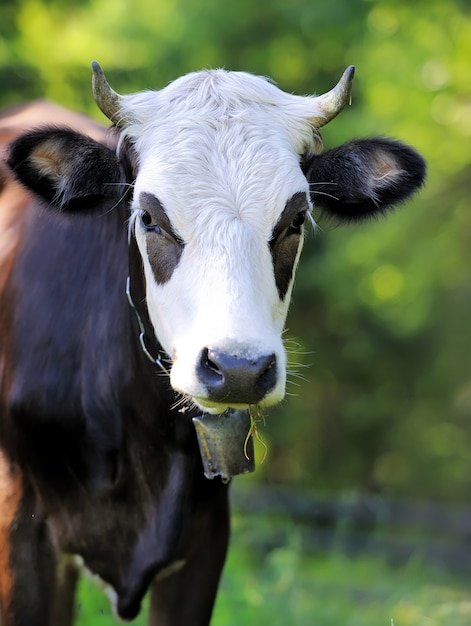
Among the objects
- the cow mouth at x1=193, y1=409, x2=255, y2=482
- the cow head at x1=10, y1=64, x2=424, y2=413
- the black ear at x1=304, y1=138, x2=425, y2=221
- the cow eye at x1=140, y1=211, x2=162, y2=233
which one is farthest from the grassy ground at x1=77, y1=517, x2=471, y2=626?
the cow eye at x1=140, y1=211, x2=162, y2=233

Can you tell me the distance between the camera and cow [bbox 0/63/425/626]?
12.3 ft

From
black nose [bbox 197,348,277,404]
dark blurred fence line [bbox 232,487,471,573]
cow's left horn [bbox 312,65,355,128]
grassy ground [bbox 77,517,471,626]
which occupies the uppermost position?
cow's left horn [bbox 312,65,355,128]

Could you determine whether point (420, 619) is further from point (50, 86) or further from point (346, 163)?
point (50, 86)

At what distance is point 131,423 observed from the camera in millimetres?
4293

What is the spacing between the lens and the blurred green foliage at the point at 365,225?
1308 cm

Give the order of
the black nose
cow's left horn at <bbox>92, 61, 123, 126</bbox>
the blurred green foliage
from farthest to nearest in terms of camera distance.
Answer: the blurred green foliage < cow's left horn at <bbox>92, 61, 123, 126</bbox> < the black nose

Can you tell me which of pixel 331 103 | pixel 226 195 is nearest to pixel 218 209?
pixel 226 195

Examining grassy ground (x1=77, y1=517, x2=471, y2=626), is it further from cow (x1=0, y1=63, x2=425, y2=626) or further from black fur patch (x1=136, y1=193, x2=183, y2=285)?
black fur patch (x1=136, y1=193, x2=183, y2=285)

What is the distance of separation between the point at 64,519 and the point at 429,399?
15384mm

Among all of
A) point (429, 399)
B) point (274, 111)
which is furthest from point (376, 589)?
point (429, 399)

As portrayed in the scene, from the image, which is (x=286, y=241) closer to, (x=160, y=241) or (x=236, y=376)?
(x=160, y=241)

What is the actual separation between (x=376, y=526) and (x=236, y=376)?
12.2m

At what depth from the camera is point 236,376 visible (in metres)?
3.24

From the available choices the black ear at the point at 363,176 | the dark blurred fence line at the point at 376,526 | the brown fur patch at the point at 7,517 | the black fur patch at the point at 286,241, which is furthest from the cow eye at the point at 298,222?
the dark blurred fence line at the point at 376,526
